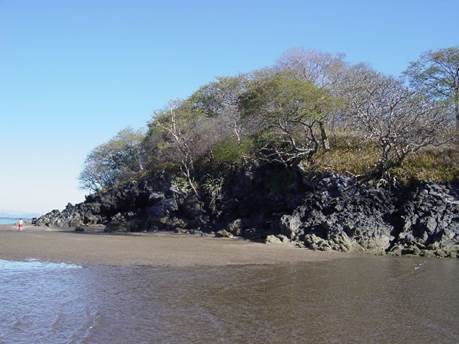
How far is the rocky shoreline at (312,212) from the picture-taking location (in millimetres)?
27969

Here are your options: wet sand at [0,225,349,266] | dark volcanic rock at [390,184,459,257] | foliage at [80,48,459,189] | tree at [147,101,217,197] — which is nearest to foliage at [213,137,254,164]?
foliage at [80,48,459,189]

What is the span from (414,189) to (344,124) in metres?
11.4

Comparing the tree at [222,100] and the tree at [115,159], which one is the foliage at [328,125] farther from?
the tree at [115,159]

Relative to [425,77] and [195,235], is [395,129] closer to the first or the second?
[425,77]

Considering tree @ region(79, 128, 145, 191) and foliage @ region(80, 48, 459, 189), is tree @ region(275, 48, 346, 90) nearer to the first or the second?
foliage @ region(80, 48, 459, 189)

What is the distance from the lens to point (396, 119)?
3472 cm

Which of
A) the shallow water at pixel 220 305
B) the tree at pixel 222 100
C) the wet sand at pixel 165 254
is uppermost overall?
the tree at pixel 222 100

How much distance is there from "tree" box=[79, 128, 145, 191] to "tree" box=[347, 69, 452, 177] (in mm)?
44874

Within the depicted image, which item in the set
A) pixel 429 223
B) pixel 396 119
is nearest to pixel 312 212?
pixel 429 223

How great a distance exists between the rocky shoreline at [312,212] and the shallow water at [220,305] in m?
9.89

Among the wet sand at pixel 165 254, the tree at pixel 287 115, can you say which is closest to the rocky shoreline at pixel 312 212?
the tree at pixel 287 115

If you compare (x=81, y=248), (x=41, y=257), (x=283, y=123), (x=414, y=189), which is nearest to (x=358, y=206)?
(x=414, y=189)

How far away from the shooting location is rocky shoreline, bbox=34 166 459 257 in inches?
1101

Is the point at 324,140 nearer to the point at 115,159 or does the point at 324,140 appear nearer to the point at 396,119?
the point at 396,119
